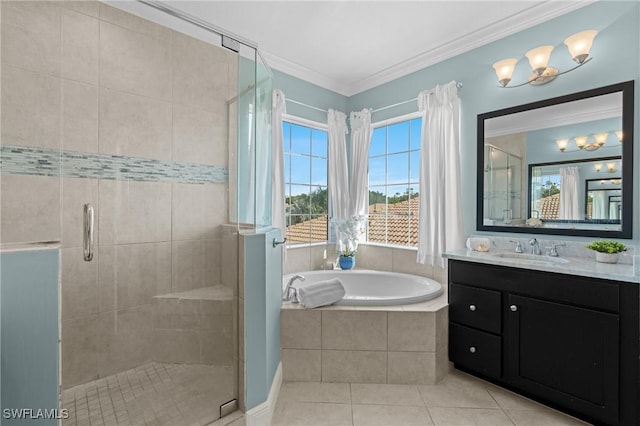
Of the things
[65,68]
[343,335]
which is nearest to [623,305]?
[343,335]

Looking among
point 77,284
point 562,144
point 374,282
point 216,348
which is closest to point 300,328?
point 216,348

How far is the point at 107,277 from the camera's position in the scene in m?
1.54

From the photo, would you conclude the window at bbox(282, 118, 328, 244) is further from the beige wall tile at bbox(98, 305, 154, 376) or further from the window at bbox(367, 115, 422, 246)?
the beige wall tile at bbox(98, 305, 154, 376)

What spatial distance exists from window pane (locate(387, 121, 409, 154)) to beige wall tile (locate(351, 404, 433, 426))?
7.97 ft

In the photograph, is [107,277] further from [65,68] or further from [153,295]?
[65,68]

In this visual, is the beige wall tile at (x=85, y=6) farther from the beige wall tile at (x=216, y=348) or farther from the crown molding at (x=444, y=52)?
the beige wall tile at (x=216, y=348)

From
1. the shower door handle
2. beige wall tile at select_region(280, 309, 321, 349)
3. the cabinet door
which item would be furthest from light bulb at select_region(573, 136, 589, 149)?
the shower door handle

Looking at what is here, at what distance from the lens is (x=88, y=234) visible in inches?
57.9

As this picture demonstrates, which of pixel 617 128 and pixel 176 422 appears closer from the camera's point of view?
pixel 176 422

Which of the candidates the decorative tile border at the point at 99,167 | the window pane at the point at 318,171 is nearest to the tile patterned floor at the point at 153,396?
the decorative tile border at the point at 99,167

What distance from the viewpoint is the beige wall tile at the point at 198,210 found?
1739 mm

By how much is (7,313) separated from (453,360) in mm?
2546

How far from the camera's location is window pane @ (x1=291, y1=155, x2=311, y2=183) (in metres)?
3.41

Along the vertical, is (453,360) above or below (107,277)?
below
